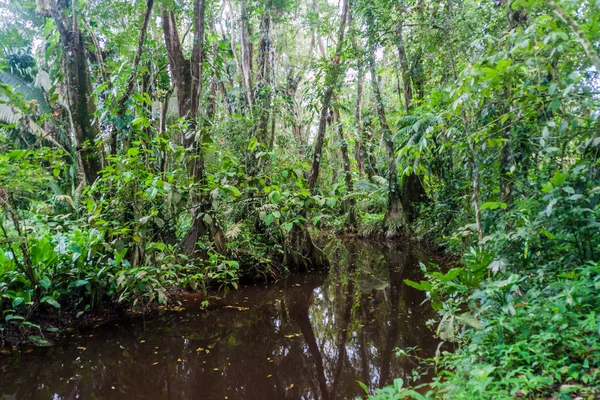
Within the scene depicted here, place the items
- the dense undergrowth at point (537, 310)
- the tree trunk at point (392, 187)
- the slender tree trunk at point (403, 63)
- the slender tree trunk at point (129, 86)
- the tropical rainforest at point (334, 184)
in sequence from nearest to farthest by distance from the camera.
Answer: the dense undergrowth at point (537, 310) → the tropical rainforest at point (334, 184) → the slender tree trunk at point (129, 86) → the slender tree trunk at point (403, 63) → the tree trunk at point (392, 187)

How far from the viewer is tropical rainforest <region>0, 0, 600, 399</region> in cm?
216

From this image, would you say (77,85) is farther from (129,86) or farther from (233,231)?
(233,231)

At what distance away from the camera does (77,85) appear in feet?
14.1

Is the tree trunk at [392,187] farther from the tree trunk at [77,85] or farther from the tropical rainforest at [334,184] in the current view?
the tree trunk at [77,85]

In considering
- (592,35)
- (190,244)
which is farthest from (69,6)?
(592,35)

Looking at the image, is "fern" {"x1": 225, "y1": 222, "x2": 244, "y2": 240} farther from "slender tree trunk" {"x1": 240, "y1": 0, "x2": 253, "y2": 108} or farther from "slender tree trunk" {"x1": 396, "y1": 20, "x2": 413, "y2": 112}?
"slender tree trunk" {"x1": 396, "y1": 20, "x2": 413, "y2": 112}

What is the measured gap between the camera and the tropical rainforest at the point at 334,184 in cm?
216

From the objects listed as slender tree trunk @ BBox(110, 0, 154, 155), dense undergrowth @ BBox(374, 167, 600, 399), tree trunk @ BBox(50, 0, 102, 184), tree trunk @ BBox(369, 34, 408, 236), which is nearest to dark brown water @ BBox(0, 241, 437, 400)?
dense undergrowth @ BBox(374, 167, 600, 399)

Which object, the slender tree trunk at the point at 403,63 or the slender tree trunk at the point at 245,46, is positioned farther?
the slender tree trunk at the point at 245,46

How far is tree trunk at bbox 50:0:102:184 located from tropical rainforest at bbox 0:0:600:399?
2 cm

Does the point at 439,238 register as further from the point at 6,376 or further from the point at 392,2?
the point at 6,376

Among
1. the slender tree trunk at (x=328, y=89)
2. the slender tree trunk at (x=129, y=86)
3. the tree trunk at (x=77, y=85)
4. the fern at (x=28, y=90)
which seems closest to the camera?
the tree trunk at (x=77, y=85)

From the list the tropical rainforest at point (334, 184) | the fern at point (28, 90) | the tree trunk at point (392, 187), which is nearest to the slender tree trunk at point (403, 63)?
the tropical rainforest at point (334, 184)

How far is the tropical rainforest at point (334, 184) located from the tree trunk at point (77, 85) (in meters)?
0.02
